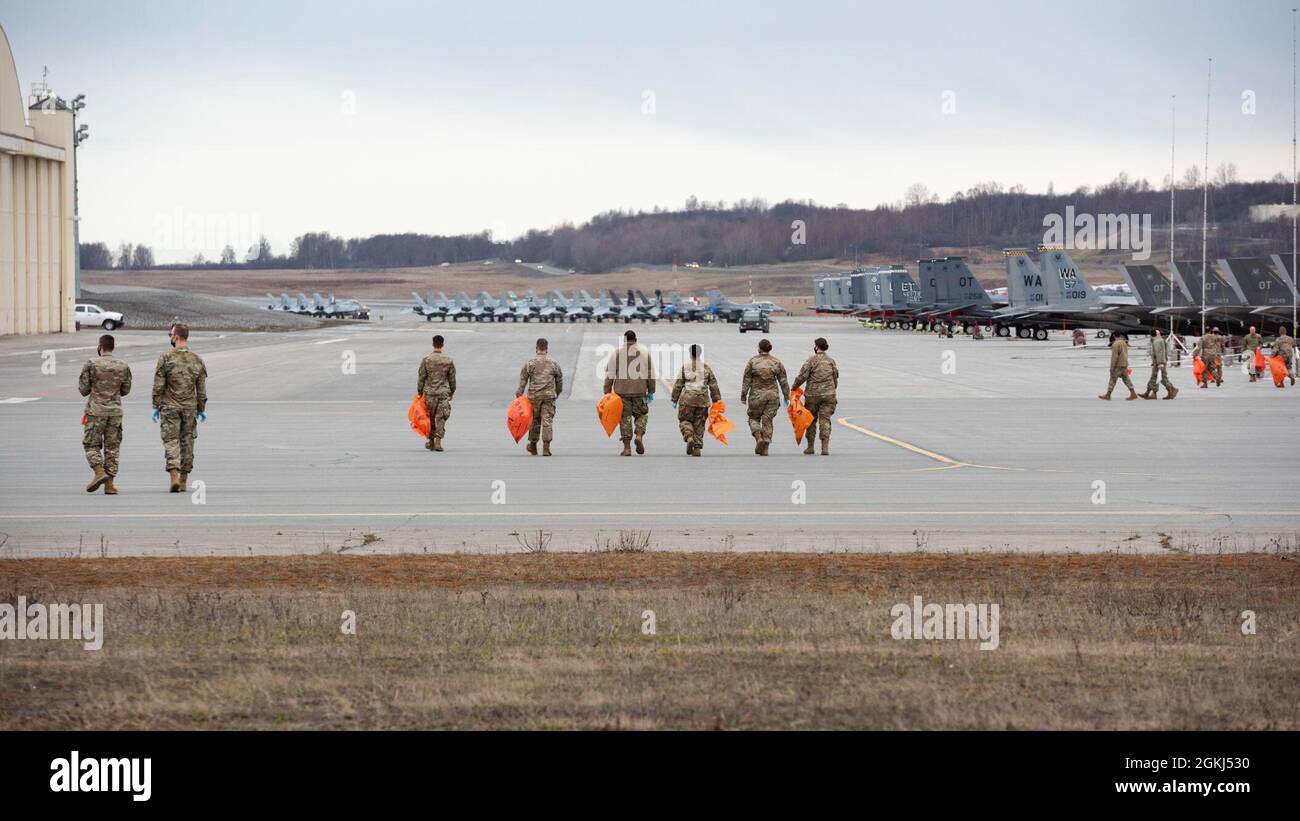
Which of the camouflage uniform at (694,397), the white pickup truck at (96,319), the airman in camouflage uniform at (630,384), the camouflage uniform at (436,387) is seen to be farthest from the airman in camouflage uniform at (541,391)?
the white pickup truck at (96,319)

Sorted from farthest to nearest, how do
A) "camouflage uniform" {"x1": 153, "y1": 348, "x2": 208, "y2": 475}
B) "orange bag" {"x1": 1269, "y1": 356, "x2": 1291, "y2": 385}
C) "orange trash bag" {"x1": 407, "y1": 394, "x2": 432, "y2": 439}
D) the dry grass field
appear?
"orange bag" {"x1": 1269, "y1": 356, "x2": 1291, "y2": 385} < "orange trash bag" {"x1": 407, "y1": 394, "x2": 432, "y2": 439} < "camouflage uniform" {"x1": 153, "y1": 348, "x2": 208, "y2": 475} < the dry grass field

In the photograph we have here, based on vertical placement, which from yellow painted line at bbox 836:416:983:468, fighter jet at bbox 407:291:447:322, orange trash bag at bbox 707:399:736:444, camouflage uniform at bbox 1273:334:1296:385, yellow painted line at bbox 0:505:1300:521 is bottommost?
yellow painted line at bbox 0:505:1300:521

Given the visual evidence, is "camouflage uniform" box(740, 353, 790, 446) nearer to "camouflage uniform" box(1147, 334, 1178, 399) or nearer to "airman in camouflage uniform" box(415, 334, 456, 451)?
"airman in camouflage uniform" box(415, 334, 456, 451)

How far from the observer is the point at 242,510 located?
16.7 metres

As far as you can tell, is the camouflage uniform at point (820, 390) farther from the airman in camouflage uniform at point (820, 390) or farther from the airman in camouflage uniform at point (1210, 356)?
the airman in camouflage uniform at point (1210, 356)

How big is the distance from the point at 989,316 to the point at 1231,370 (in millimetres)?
35122

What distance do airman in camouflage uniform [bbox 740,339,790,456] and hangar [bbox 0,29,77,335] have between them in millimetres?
60667

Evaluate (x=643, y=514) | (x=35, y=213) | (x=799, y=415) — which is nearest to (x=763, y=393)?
(x=799, y=415)

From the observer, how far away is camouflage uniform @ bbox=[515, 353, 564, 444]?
2294 centimetres

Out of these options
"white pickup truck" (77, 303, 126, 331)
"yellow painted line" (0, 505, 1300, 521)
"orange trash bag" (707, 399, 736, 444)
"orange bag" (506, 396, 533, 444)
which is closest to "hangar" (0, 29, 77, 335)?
"white pickup truck" (77, 303, 126, 331)

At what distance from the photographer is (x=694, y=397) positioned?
22875mm

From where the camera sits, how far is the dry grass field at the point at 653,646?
24.1 ft
